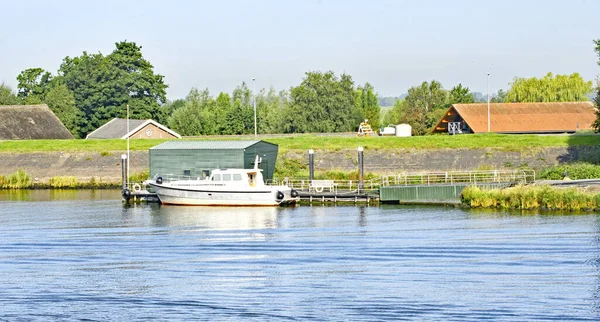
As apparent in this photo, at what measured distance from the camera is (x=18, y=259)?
116 feet

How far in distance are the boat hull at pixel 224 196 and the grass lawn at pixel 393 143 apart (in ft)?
67.4

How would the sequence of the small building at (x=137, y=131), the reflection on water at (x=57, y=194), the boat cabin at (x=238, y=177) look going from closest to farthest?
the boat cabin at (x=238, y=177) < the reflection on water at (x=57, y=194) < the small building at (x=137, y=131)

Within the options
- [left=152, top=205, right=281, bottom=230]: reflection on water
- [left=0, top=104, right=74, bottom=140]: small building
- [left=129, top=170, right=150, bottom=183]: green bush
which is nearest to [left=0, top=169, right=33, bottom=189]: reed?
[left=129, top=170, right=150, bottom=183]: green bush

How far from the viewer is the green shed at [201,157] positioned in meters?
58.2

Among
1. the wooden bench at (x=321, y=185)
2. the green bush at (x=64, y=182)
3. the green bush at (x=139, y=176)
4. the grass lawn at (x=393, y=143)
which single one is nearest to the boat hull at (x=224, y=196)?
the wooden bench at (x=321, y=185)

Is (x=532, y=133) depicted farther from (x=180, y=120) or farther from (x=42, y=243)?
(x=42, y=243)

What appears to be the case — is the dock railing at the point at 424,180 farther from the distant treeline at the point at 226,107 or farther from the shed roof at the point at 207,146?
the distant treeline at the point at 226,107

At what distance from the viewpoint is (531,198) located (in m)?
48.4

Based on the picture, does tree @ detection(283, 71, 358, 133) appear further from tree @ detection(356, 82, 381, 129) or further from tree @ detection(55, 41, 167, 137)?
tree @ detection(55, 41, 167, 137)

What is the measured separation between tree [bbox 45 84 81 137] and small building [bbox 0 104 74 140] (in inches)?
542

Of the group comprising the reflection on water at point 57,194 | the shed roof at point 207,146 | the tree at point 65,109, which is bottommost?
the reflection on water at point 57,194

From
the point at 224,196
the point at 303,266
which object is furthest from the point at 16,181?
the point at 303,266

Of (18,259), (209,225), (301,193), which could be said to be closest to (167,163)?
(301,193)

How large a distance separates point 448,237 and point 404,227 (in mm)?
3972
